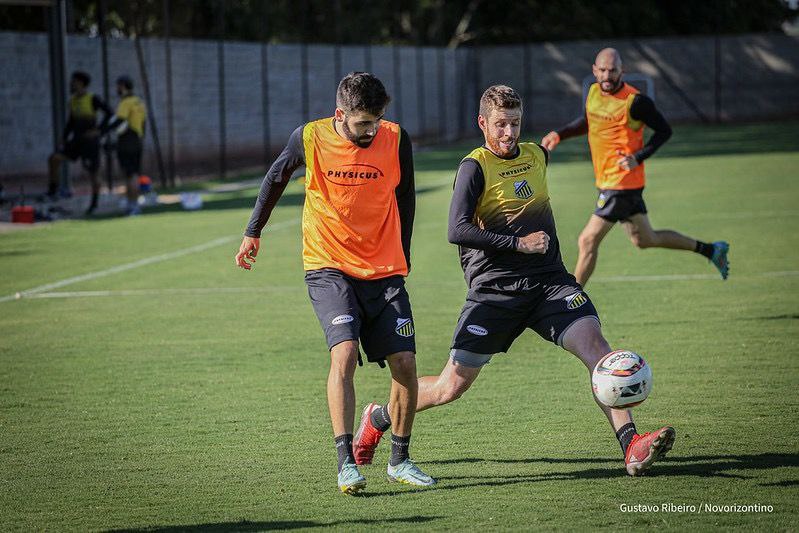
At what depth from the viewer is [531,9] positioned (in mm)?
57469

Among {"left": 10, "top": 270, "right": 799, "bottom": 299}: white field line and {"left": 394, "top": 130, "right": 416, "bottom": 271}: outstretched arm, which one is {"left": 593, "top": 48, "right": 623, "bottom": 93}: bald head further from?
{"left": 394, "top": 130, "right": 416, "bottom": 271}: outstretched arm

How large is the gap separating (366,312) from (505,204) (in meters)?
0.94

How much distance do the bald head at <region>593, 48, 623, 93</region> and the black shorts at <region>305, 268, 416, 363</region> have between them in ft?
16.8

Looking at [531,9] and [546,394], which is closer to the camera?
[546,394]

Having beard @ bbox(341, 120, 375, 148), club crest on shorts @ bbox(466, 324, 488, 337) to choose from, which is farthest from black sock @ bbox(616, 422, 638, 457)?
beard @ bbox(341, 120, 375, 148)

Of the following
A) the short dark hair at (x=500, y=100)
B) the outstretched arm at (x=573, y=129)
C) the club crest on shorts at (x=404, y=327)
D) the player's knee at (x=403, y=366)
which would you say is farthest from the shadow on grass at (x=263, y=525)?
the outstretched arm at (x=573, y=129)

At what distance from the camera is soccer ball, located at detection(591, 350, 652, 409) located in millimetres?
6375

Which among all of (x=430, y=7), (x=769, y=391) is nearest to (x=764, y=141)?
(x=430, y=7)

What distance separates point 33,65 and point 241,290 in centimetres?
1483

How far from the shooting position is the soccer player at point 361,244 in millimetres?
6402

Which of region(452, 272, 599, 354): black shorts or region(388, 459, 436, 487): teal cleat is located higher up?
region(452, 272, 599, 354): black shorts

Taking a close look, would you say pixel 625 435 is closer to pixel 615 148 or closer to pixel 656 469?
pixel 656 469

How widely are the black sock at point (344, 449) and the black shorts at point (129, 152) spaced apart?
16481 millimetres

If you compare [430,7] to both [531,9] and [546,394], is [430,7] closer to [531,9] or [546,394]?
[531,9]
